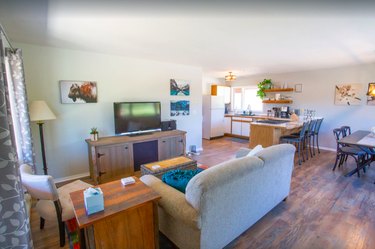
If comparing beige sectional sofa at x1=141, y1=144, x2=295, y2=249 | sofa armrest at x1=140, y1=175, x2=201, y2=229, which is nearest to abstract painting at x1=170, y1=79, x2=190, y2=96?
beige sectional sofa at x1=141, y1=144, x2=295, y2=249

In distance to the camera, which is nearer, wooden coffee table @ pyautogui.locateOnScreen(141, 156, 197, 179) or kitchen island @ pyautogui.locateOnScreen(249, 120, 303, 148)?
wooden coffee table @ pyautogui.locateOnScreen(141, 156, 197, 179)

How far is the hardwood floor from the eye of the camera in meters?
1.96

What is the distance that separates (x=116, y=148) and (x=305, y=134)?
13.9 feet

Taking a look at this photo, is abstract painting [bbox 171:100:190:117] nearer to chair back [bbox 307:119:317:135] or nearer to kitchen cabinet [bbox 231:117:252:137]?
kitchen cabinet [bbox 231:117:252:137]

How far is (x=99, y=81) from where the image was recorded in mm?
3557

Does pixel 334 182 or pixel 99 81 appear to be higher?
pixel 99 81

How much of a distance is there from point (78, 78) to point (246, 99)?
577 cm

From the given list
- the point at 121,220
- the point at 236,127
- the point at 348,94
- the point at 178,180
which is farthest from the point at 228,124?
the point at 121,220

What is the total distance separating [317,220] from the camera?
7.55 feet

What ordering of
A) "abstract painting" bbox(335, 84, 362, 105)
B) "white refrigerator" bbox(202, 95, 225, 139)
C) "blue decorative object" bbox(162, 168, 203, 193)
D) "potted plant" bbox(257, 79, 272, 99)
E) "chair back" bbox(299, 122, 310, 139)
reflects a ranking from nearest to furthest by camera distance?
"blue decorative object" bbox(162, 168, 203, 193)
"chair back" bbox(299, 122, 310, 139)
"abstract painting" bbox(335, 84, 362, 105)
"potted plant" bbox(257, 79, 272, 99)
"white refrigerator" bbox(202, 95, 225, 139)

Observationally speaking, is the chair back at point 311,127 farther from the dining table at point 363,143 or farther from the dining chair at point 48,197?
the dining chair at point 48,197

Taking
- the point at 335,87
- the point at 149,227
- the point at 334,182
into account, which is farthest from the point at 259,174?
the point at 335,87

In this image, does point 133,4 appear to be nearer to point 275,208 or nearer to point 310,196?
point 275,208

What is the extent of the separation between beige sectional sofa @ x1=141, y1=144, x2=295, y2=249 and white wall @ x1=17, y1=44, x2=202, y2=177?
2.14 m
